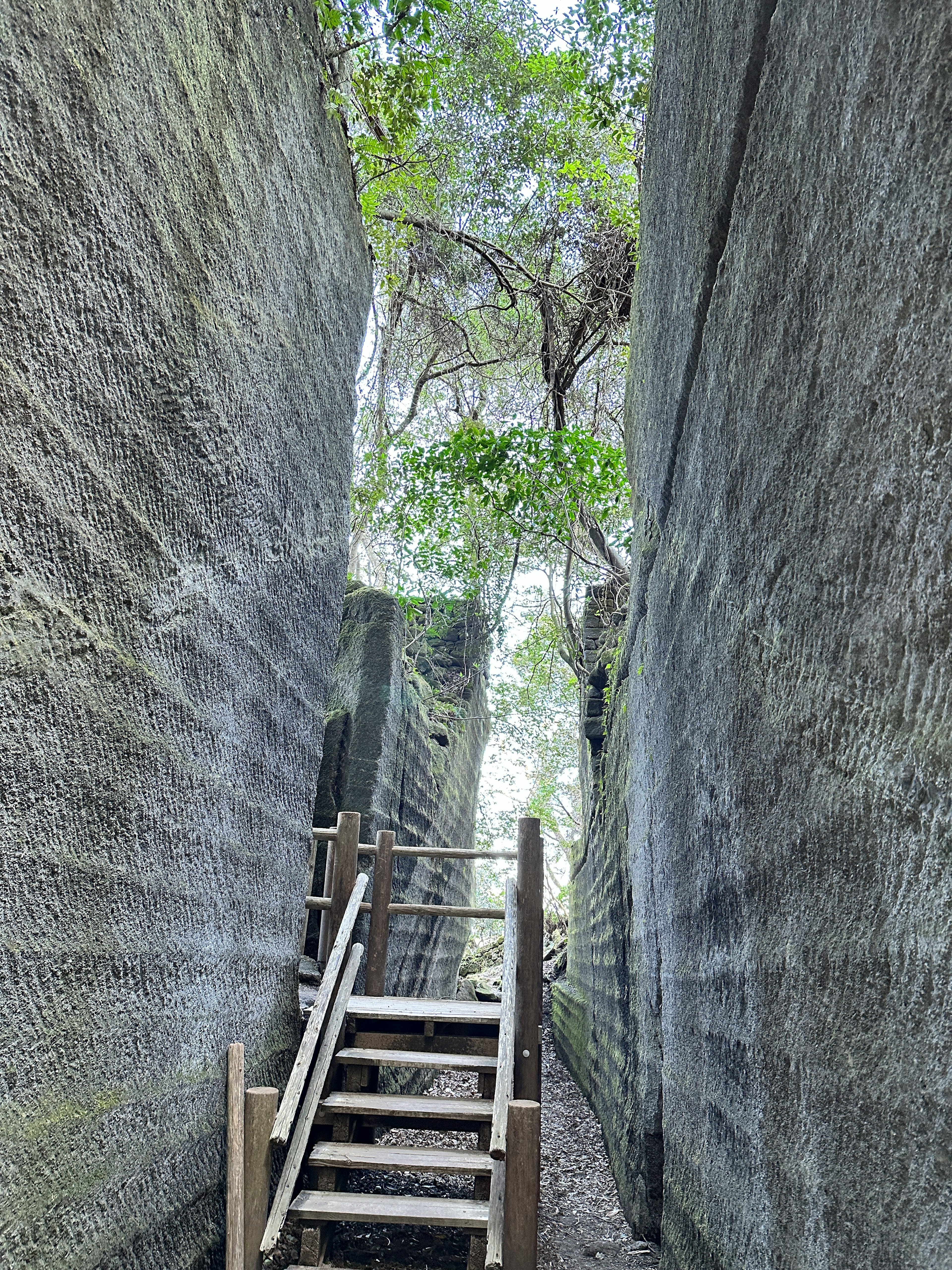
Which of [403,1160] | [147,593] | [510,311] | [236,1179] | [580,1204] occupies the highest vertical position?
[510,311]

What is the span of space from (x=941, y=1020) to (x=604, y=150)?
9.30 metres

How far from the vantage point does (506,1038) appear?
3.93m

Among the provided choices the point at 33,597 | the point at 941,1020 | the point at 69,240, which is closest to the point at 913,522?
the point at 941,1020

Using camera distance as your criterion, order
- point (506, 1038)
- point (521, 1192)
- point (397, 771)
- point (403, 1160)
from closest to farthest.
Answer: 1. point (521, 1192)
2. point (403, 1160)
3. point (506, 1038)
4. point (397, 771)

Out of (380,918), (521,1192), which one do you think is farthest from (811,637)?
(380,918)

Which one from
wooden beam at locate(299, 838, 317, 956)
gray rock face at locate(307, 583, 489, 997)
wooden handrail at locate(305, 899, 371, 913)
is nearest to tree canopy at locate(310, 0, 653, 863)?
gray rock face at locate(307, 583, 489, 997)

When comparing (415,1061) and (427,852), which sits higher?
(427,852)

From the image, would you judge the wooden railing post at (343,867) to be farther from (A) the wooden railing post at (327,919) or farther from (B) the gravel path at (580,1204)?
(B) the gravel path at (580,1204)

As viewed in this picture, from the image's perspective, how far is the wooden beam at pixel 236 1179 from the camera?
8.71ft

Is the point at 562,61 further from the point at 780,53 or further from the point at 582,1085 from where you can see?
the point at 582,1085

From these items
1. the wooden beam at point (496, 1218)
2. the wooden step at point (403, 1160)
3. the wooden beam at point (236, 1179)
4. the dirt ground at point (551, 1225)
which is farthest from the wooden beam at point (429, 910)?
the wooden beam at point (236, 1179)

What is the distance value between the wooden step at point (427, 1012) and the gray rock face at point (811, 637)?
1.27m

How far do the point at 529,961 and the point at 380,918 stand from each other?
1093mm

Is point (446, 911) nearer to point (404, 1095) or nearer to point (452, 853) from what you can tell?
point (452, 853)
